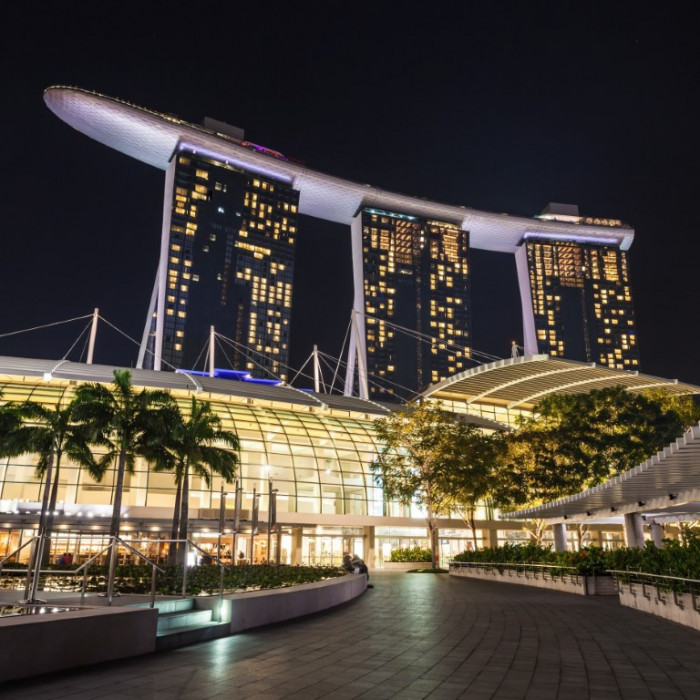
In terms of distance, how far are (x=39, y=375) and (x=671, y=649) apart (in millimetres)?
45401

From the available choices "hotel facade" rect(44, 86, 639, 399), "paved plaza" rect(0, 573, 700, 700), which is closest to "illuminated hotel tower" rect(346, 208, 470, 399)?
"hotel facade" rect(44, 86, 639, 399)

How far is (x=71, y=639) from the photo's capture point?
931 cm

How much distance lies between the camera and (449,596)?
23.0 m

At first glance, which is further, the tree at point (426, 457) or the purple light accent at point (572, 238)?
the purple light accent at point (572, 238)

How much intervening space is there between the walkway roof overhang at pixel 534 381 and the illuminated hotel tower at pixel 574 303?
119m

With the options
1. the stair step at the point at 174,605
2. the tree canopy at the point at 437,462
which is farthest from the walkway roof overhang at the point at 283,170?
the stair step at the point at 174,605

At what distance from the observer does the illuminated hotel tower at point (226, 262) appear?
14288 cm

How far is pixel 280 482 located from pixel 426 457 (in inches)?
484

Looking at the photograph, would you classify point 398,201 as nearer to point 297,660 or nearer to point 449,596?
point 449,596

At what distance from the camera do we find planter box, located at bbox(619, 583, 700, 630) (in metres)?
14.3

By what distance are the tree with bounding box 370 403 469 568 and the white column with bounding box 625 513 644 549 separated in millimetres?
15713

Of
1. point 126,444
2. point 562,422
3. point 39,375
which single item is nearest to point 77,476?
point 39,375

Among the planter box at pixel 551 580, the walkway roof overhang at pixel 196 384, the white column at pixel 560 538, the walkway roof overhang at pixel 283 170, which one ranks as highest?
the walkway roof overhang at pixel 283 170

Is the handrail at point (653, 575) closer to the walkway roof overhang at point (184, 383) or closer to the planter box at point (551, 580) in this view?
the planter box at point (551, 580)
